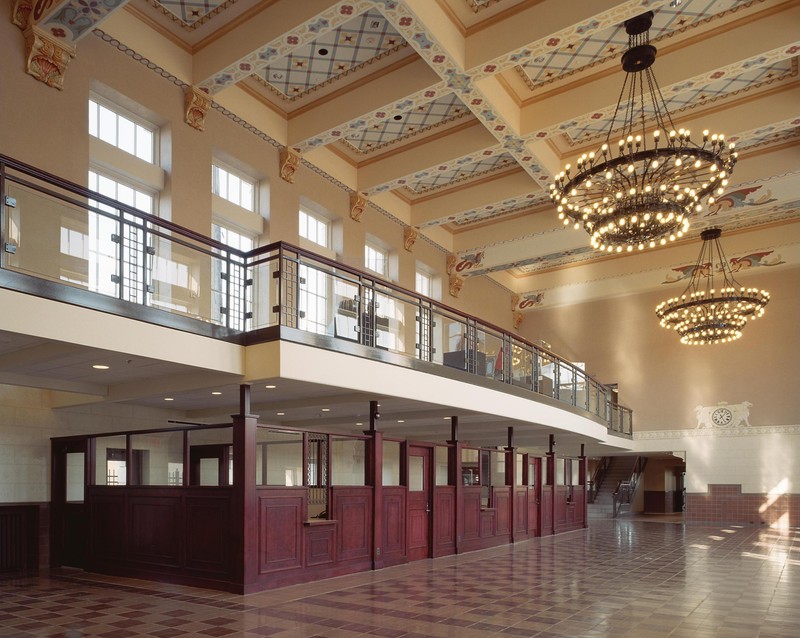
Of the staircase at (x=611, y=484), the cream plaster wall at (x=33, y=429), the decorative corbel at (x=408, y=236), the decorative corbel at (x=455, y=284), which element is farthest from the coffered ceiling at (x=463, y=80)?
the staircase at (x=611, y=484)

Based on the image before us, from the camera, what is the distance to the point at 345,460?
52.1 feet

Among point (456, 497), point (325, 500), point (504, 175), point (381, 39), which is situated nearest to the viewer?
point (325, 500)

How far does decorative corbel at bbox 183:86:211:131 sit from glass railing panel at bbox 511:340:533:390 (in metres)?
7.15

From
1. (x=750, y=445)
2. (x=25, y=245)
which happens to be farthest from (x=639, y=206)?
(x=750, y=445)

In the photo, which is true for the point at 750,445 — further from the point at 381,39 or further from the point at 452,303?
the point at 381,39

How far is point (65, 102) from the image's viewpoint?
1015 cm

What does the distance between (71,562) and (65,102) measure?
22.1 feet

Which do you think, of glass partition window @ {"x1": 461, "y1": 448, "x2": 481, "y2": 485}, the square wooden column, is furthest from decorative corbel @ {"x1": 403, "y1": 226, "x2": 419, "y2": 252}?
the square wooden column

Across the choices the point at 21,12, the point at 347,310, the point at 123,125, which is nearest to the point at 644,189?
the point at 347,310

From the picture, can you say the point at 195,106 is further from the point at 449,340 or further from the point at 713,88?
the point at 713,88

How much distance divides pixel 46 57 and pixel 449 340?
7.30m

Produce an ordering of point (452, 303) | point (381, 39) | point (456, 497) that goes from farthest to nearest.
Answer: point (452, 303) < point (456, 497) < point (381, 39)

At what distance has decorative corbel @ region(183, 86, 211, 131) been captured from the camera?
39.7 feet

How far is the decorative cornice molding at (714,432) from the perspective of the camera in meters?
20.9
